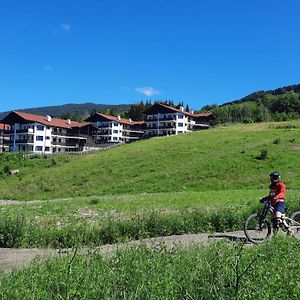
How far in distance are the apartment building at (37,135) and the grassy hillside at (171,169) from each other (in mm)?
50973

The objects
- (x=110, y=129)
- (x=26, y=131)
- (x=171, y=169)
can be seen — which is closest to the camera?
(x=171, y=169)

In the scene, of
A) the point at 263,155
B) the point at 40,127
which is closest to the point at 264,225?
the point at 263,155

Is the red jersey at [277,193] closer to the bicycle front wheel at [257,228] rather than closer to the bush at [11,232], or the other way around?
the bicycle front wheel at [257,228]

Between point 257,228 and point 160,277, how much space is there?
9558 millimetres

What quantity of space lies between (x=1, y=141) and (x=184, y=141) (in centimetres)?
7440

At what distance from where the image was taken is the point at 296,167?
46969 millimetres

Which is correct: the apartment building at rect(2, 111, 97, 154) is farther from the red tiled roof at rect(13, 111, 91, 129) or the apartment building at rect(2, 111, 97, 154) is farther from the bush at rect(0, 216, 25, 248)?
the bush at rect(0, 216, 25, 248)

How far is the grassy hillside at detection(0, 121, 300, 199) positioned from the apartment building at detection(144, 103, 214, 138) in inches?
2574

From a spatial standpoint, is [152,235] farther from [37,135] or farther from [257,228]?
[37,135]

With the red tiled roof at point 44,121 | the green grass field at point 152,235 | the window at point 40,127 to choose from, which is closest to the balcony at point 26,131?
the window at point 40,127

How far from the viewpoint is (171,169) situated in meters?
51.9

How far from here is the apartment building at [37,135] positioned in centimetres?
12050

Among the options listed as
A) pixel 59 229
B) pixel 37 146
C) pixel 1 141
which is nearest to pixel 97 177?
pixel 59 229

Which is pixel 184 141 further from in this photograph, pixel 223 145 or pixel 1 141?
pixel 1 141
